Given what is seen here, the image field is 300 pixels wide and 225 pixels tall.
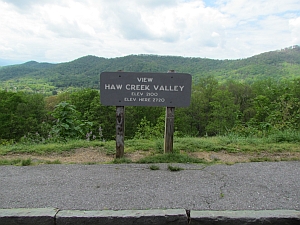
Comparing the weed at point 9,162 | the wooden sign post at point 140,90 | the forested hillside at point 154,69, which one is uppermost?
the forested hillside at point 154,69

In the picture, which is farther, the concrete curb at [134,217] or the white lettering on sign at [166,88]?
the white lettering on sign at [166,88]

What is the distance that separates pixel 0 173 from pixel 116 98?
2255 mm

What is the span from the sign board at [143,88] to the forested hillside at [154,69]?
140ft

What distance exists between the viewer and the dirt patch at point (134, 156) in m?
4.55

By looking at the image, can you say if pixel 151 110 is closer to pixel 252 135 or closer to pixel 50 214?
pixel 252 135

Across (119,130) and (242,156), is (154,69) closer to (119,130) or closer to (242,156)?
(242,156)

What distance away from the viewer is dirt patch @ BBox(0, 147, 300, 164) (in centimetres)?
455

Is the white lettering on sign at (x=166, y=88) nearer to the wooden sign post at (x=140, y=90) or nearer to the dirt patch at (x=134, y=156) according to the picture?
the wooden sign post at (x=140, y=90)

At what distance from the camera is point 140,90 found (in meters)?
4.56

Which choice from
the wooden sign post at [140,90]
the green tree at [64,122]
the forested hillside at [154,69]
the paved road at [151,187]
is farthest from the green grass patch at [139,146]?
the forested hillside at [154,69]

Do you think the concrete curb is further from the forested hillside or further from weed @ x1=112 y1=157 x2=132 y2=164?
the forested hillside

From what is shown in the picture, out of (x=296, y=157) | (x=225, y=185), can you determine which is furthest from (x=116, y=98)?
(x=296, y=157)

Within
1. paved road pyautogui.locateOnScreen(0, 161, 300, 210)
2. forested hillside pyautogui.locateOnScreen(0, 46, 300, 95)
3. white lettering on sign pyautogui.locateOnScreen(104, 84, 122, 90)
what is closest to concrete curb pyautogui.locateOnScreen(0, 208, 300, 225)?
paved road pyautogui.locateOnScreen(0, 161, 300, 210)

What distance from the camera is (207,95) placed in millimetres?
33656
